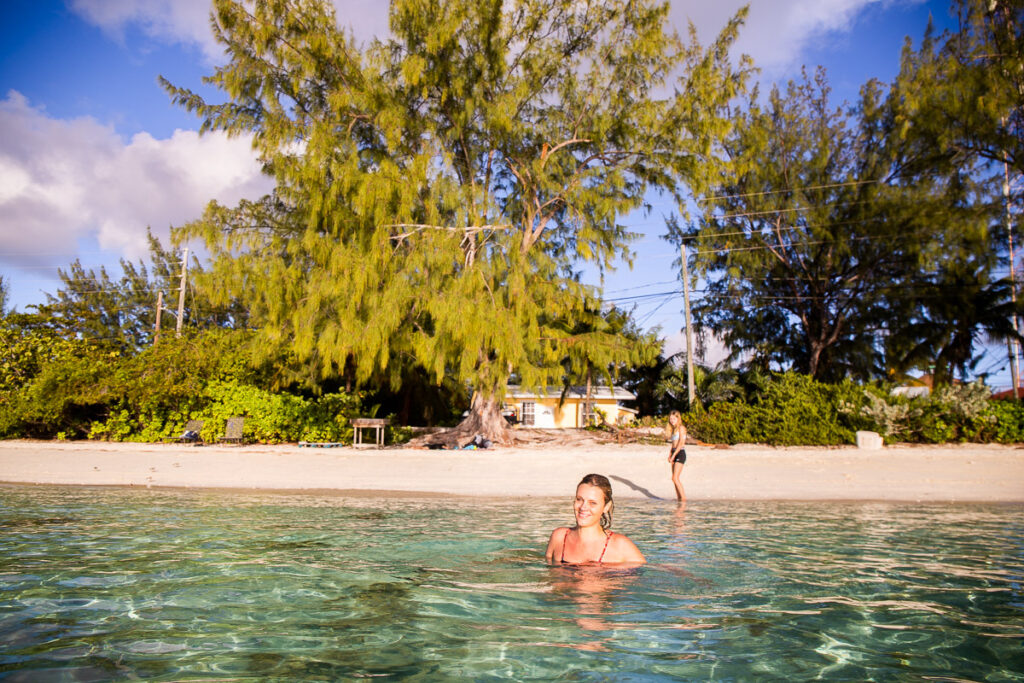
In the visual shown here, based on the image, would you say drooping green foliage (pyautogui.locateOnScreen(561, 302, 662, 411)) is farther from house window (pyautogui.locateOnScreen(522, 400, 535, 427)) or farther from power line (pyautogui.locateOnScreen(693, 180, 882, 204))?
house window (pyautogui.locateOnScreen(522, 400, 535, 427))

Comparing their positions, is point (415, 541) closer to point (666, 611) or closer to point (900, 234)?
point (666, 611)

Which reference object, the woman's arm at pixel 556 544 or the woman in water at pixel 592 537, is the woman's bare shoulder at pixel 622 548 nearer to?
the woman in water at pixel 592 537

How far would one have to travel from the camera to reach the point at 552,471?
1542 cm

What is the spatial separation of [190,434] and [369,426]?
5818 millimetres

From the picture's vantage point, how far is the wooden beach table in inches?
783

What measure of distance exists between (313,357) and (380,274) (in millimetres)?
3636

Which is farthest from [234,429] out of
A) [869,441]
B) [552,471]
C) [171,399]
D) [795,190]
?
[795,190]

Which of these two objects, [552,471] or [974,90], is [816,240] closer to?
[974,90]

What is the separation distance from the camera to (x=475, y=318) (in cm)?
1783

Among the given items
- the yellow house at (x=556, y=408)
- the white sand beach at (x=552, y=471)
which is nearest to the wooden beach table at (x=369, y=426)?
the white sand beach at (x=552, y=471)

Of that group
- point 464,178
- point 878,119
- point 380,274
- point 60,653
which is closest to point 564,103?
point 464,178

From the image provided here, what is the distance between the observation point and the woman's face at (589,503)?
17.8 feet

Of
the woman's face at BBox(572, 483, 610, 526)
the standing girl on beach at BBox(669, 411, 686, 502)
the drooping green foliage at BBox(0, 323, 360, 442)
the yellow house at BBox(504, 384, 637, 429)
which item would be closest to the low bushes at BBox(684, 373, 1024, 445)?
the standing girl on beach at BBox(669, 411, 686, 502)

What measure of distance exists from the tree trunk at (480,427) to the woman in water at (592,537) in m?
14.7
